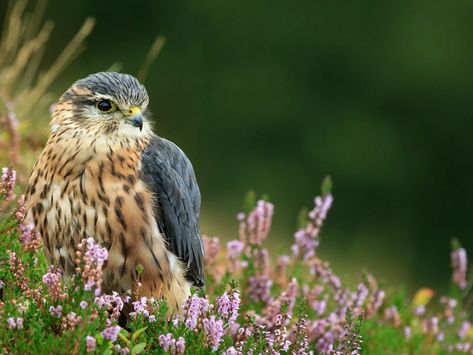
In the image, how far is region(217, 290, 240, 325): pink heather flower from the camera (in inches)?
134

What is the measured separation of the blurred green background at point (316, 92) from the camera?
16172 mm

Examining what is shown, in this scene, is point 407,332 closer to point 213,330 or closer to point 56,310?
point 213,330

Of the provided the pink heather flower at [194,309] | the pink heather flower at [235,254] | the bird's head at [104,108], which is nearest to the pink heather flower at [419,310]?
the pink heather flower at [235,254]

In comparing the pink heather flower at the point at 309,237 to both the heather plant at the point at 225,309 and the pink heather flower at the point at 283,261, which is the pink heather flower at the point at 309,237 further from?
the pink heather flower at the point at 283,261

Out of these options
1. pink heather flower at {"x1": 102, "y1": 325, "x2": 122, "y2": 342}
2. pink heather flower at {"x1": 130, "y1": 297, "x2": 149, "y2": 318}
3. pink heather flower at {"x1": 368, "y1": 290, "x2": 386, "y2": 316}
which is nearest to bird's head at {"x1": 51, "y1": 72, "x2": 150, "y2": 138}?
pink heather flower at {"x1": 130, "y1": 297, "x2": 149, "y2": 318}

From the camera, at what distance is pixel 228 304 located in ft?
11.2

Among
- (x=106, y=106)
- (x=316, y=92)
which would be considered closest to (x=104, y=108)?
(x=106, y=106)

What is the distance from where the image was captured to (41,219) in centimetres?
412

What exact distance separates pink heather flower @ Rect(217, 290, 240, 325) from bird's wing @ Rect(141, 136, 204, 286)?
0.90 meters

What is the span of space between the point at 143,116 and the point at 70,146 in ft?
1.51

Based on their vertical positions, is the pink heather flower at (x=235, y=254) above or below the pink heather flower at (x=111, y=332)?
above

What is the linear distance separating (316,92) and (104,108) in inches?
527

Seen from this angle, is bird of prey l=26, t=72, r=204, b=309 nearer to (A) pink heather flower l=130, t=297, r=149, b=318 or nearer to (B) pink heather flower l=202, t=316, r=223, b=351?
(A) pink heather flower l=130, t=297, r=149, b=318

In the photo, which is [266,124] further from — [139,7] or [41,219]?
[41,219]
